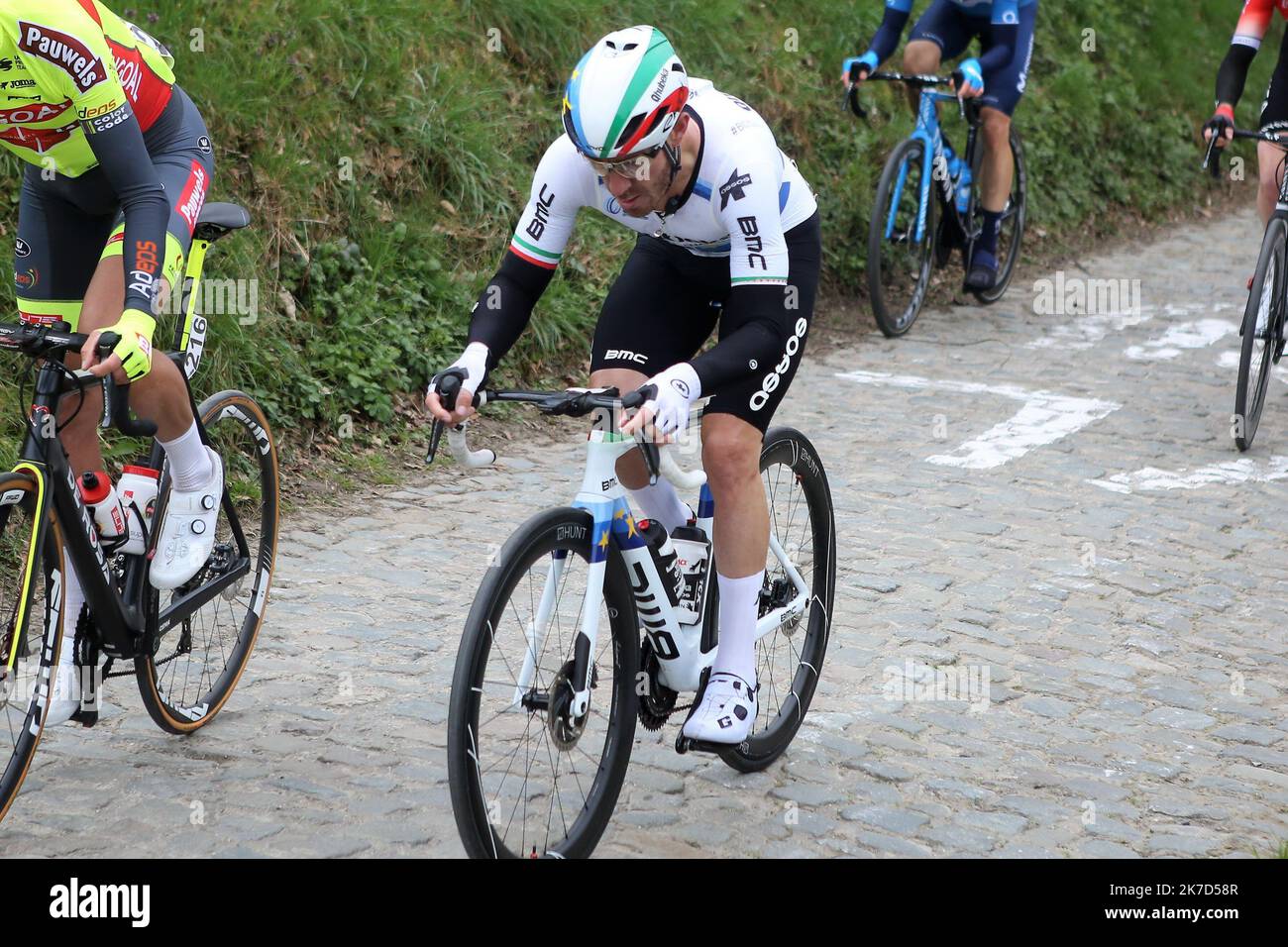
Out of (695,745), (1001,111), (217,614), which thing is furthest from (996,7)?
(695,745)

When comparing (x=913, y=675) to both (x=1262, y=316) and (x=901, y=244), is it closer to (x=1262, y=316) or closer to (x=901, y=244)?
(x=1262, y=316)

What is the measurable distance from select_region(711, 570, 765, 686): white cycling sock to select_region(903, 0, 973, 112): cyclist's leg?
264 inches

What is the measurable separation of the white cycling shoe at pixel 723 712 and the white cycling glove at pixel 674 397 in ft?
2.99

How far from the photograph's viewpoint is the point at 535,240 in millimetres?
3965

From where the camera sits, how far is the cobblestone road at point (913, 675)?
4129 mm

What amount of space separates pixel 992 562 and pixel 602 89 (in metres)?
3.64

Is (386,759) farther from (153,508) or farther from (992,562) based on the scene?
(992,562)

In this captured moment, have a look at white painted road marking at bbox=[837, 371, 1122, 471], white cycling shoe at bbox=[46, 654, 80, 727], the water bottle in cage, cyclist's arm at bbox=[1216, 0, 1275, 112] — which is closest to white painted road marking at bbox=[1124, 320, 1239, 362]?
white painted road marking at bbox=[837, 371, 1122, 471]

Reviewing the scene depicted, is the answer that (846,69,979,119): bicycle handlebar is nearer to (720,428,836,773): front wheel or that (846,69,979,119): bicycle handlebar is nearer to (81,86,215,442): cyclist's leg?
(720,428,836,773): front wheel

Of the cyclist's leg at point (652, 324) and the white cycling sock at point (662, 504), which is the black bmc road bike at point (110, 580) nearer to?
the cyclist's leg at point (652, 324)

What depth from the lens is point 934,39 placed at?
10.1 m

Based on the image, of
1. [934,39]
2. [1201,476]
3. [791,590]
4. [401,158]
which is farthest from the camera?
[934,39]

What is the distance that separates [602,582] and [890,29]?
7.31 metres

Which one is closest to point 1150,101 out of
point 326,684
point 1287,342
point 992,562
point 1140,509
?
point 1287,342
